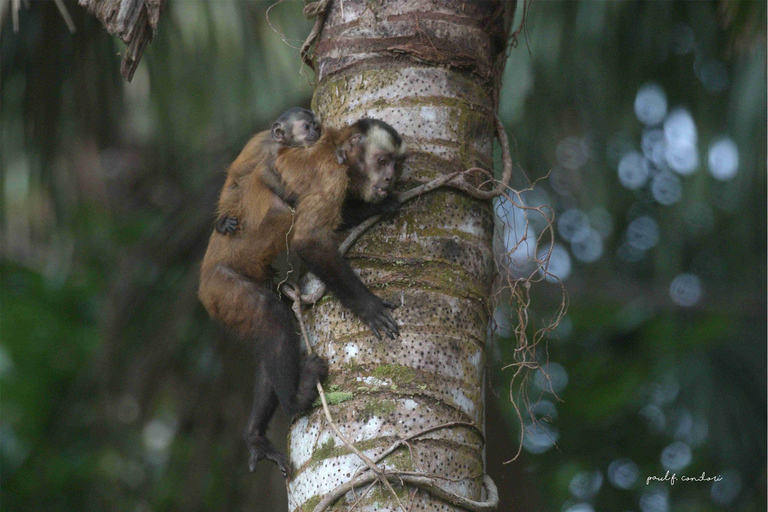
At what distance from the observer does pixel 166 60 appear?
297 inches

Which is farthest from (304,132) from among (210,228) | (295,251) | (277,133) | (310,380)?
(210,228)

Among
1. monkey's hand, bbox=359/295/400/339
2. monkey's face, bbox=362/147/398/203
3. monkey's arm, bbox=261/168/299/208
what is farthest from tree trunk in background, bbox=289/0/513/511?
monkey's arm, bbox=261/168/299/208

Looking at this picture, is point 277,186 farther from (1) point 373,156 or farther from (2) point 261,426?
(2) point 261,426

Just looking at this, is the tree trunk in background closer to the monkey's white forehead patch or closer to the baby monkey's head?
the monkey's white forehead patch

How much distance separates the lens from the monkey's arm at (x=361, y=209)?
3684mm

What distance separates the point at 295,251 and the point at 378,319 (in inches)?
26.9

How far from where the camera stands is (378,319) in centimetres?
341

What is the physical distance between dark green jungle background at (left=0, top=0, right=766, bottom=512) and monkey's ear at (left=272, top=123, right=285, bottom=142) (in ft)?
5.50

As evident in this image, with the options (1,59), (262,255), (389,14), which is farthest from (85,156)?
(389,14)

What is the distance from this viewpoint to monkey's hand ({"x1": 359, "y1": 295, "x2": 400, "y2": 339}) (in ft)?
11.2

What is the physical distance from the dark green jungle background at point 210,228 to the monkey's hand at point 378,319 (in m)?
2.11

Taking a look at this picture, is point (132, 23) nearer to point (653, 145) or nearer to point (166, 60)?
point (166, 60)

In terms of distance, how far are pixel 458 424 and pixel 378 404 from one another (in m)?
0.33

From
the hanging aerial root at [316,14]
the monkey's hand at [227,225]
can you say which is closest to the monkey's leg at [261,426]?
the monkey's hand at [227,225]
